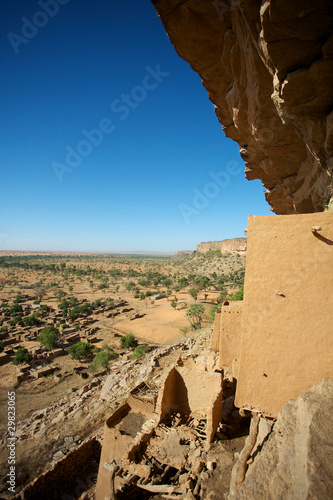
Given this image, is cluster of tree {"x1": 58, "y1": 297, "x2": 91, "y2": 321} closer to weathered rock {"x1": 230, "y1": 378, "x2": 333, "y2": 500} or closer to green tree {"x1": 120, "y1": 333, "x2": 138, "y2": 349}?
green tree {"x1": 120, "y1": 333, "x2": 138, "y2": 349}

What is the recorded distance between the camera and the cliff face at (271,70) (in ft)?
12.8

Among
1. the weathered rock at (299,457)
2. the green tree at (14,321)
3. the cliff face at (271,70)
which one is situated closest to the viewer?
the weathered rock at (299,457)

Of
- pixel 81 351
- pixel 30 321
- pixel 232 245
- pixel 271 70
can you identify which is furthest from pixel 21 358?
pixel 232 245

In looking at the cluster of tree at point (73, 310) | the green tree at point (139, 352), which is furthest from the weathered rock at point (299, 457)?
the cluster of tree at point (73, 310)

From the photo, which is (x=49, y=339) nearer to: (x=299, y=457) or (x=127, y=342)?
(x=127, y=342)

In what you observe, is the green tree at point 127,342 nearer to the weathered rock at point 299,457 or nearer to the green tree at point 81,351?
the green tree at point 81,351

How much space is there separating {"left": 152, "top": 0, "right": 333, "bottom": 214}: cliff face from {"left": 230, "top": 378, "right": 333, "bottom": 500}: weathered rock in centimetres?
513

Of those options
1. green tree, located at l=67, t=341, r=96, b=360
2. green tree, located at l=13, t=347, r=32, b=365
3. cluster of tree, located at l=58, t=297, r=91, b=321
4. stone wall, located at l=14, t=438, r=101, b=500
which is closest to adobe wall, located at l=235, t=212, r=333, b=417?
stone wall, located at l=14, t=438, r=101, b=500

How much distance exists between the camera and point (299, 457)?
3521mm

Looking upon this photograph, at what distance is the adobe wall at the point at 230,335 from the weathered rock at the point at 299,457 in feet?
16.8

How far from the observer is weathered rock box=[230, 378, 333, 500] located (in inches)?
121

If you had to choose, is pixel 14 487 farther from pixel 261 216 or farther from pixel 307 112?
pixel 307 112

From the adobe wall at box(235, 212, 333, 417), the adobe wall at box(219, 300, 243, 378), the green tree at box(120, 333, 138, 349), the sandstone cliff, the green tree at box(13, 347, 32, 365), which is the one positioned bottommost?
the green tree at box(13, 347, 32, 365)

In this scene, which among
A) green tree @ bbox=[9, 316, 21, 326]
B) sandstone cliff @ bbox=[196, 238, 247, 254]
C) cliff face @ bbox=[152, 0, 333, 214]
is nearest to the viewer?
cliff face @ bbox=[152, 0, 333, 214]
